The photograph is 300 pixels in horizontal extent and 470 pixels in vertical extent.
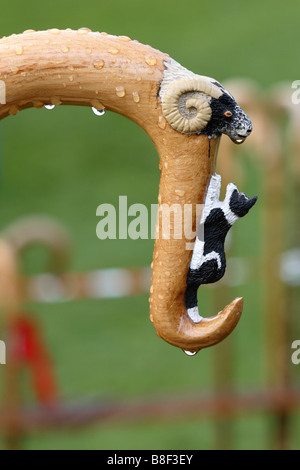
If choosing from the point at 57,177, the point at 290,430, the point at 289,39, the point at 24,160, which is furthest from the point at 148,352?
the point at 289,39

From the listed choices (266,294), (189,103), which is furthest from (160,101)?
(266,294)

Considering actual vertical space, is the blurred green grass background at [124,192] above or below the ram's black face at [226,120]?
above

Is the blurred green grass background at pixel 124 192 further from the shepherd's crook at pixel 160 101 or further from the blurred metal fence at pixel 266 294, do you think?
the shepherd's crook at pixel 160 101

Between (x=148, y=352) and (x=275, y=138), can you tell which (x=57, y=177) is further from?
(x=275, y=138)

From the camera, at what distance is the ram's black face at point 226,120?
48 cm

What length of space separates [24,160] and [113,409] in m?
3.19

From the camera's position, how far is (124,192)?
4105mm

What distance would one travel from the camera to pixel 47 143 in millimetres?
4789

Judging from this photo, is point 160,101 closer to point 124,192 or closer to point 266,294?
point 266,294

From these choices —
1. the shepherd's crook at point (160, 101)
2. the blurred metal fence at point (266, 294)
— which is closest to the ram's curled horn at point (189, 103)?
the shepherd's crook at point (160, 101)

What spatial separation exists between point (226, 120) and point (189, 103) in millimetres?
31

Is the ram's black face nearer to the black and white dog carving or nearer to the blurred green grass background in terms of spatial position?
the black and white dog carving

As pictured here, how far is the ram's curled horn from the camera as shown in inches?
18.6

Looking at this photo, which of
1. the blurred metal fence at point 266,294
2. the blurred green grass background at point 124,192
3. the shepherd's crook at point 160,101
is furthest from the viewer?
the blurred green grass background at point 124,192
